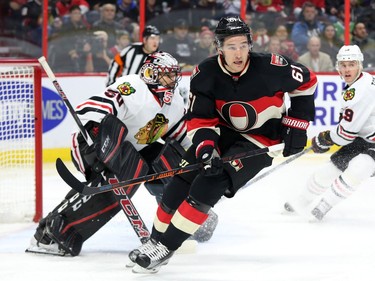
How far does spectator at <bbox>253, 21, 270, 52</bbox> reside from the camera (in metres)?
7.73

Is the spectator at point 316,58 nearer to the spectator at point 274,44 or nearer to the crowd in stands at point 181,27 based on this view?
the crowd in stands at point 181,27

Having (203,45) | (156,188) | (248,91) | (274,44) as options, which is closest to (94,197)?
(156,188)

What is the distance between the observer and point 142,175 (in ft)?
13.3

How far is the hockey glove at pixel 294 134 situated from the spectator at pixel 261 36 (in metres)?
4.10

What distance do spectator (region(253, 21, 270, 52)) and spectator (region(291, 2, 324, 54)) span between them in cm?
21

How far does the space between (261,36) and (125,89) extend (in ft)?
12.7

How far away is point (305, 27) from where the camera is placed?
7766mm

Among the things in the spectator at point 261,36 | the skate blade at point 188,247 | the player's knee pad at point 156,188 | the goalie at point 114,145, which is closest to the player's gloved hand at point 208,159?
the goalie at point 114,145

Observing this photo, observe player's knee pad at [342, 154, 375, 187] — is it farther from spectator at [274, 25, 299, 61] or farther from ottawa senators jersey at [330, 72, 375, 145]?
spectator at [274, 25, 299, 61]

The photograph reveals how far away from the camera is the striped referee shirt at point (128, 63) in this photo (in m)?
6.59

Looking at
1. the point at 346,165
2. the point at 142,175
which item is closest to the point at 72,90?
the point at 346,165

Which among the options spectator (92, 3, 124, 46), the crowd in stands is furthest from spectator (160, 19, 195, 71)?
spectator (92, 3, 124, 46)

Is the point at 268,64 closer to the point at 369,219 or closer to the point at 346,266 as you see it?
the point at 346,266

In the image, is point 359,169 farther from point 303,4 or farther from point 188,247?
point 303,4
